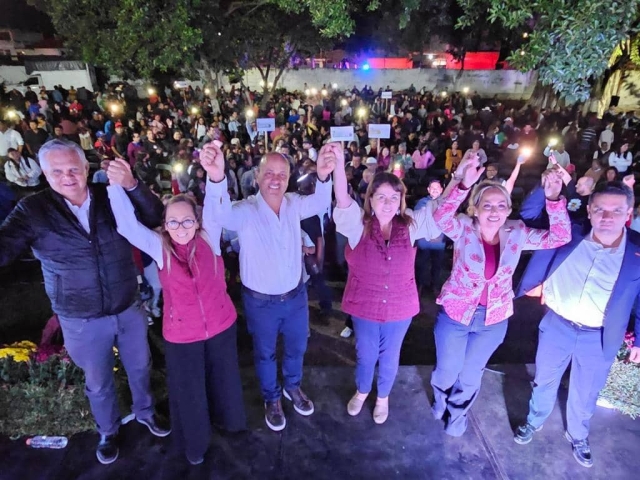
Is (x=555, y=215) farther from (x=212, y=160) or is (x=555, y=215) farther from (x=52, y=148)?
(x=52, y=148)

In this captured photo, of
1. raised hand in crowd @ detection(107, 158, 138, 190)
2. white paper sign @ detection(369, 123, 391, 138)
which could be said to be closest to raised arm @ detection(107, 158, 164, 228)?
raised hand in crowd @ detection(107, 158, 138, 190)

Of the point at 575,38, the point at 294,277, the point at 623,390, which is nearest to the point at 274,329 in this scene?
the point at 294,277

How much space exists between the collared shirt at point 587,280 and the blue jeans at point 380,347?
1045 mm

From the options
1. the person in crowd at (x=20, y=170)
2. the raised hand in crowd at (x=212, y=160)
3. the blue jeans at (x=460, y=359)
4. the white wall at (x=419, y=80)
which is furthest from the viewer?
the white wall at (x=419, y=80)

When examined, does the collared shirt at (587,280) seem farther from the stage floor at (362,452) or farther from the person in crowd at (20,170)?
the person in crowd at (20,170)

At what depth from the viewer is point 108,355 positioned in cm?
296

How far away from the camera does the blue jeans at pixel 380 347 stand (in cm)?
313

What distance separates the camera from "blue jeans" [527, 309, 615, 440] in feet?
9.77

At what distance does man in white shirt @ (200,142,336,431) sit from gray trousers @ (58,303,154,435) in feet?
2.49

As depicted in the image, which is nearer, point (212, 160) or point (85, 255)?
point (212, 160)

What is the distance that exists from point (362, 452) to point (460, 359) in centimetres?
96

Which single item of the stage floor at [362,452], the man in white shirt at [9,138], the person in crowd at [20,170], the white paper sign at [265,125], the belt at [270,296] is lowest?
the stage floor at [362,452]

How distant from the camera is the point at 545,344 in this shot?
3107 millimetres

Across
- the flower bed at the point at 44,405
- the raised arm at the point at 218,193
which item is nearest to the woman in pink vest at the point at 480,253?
the raised arm at the point at 218,193
